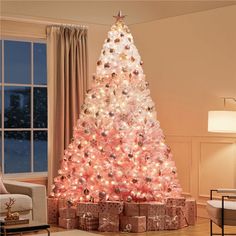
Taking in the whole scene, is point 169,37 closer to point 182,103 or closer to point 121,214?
point 182,103

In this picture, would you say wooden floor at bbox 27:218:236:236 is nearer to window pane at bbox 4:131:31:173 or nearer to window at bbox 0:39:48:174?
window at bbox 0:39:48:174

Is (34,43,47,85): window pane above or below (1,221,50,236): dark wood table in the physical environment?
above

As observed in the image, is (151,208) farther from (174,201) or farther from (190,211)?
(190,211)

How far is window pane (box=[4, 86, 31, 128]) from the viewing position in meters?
10.1

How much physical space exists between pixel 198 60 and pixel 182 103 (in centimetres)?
66

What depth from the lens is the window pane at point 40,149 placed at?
969cm

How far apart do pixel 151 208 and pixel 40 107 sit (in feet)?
10.00

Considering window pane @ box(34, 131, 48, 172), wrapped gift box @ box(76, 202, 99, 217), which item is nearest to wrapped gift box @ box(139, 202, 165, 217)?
wrapped gift box @ box(76, 202, 99, 217)

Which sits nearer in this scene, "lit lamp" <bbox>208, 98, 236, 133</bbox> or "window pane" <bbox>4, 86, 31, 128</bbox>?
"lit lamp" <bbox>208, 98, 236, 133</bbox>

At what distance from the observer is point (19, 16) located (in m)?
9.04

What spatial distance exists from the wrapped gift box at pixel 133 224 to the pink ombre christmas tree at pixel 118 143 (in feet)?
0.85

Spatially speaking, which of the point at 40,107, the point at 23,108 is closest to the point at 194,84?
the point at 40,107

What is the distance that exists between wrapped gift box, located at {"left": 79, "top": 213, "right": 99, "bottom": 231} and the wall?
1.70 metres

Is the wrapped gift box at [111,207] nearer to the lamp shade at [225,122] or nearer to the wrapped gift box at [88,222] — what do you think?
the wrapped gift box at [88,222]
